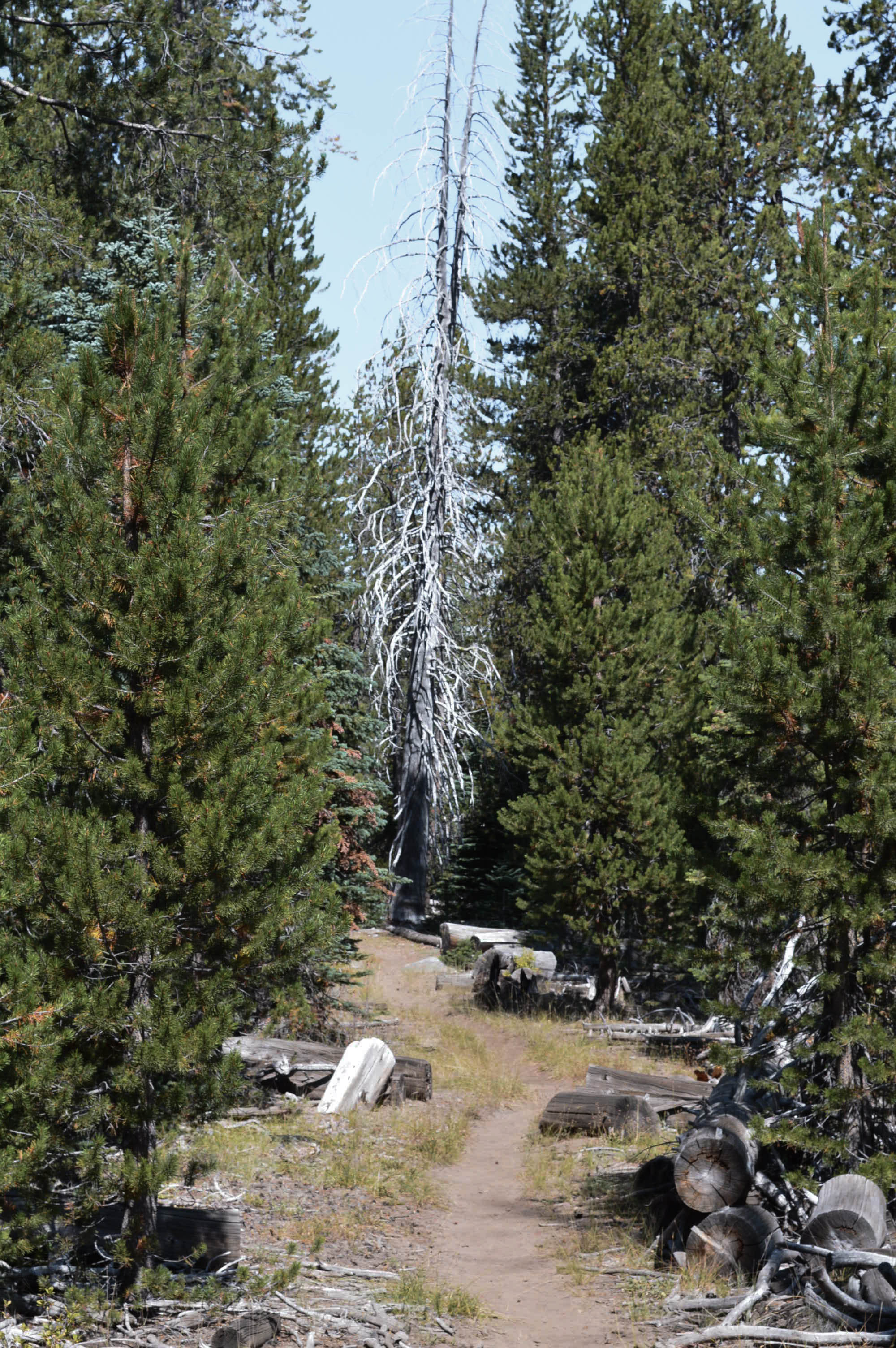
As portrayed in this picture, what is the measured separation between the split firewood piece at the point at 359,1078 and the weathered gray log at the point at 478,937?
845 cm

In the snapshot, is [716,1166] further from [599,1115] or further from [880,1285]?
[599,1115]

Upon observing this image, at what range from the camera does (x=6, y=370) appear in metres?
8.86

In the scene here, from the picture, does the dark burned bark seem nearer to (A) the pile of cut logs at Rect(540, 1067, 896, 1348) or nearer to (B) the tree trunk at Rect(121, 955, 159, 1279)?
(B) the tree trunk at Rect(121, 955, 159, 1279)

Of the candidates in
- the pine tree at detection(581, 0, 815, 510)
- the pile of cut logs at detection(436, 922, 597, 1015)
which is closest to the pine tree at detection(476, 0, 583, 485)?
the pine tree at detection(581, 0, 815, 510)

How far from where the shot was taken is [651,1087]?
1042 cm

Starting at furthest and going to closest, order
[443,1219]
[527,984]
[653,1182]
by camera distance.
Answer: [527,984], [443,1219], [653,1182]

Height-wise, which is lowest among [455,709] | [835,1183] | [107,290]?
[835,1183]

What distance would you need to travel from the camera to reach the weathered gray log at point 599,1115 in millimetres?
9742

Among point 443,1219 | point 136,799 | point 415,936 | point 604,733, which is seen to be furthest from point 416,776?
point 136,799

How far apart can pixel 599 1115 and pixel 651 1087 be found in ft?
2.56

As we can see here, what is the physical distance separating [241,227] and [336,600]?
7.86 m

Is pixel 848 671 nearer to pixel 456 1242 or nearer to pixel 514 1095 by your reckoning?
pixel 456 1242

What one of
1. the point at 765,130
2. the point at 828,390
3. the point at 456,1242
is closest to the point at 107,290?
the point at 828,390

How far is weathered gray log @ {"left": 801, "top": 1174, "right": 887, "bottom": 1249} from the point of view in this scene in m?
5.82
